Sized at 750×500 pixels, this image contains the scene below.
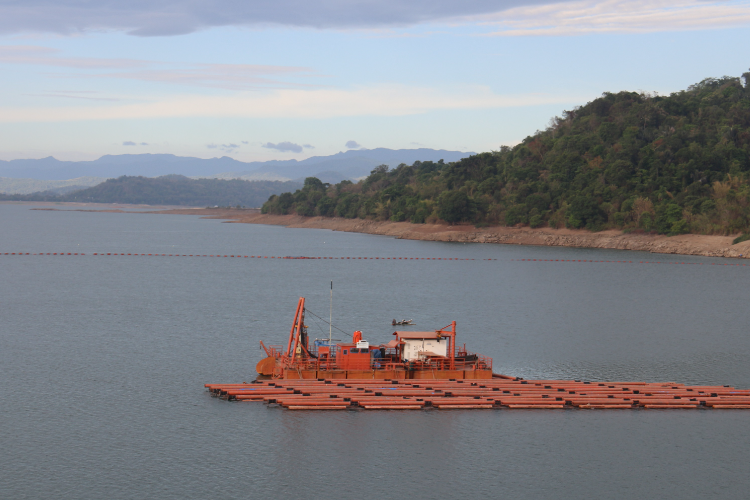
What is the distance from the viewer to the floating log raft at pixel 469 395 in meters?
42.2

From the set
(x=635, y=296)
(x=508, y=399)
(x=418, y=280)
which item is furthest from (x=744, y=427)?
(x=418, y=280)

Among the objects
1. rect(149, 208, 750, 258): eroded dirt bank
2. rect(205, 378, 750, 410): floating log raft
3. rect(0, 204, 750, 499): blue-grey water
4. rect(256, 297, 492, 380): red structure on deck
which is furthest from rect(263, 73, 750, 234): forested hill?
rect(256, 297, 492, 380): red structure on deck

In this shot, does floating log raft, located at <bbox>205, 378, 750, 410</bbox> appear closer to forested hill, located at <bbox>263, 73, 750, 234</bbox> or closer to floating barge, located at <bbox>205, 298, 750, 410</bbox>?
floating barge, located at <bbox>205, 298, 750, 410</bbox>

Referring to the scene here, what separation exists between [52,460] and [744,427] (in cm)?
3520

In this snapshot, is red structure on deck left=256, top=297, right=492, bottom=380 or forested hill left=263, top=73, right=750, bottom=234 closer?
red structure on deck left=256, top=297, right=492, bottom=380

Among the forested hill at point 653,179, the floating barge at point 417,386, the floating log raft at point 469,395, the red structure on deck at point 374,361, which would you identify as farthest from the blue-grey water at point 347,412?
the forested hill at point 653,179

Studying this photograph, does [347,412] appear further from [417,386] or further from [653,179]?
[653,179]

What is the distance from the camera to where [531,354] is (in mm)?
57219

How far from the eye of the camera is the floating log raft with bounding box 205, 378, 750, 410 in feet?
139

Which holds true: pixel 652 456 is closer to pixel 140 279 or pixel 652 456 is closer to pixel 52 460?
pixel 52 460

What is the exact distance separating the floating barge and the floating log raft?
6 centimetres

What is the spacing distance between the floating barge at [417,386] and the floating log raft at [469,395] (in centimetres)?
6

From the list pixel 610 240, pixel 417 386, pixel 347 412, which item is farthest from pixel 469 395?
pixel 610 240

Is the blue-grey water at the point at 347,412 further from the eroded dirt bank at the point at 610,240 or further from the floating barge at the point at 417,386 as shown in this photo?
the eroded dirt bank at the point at 610,240
